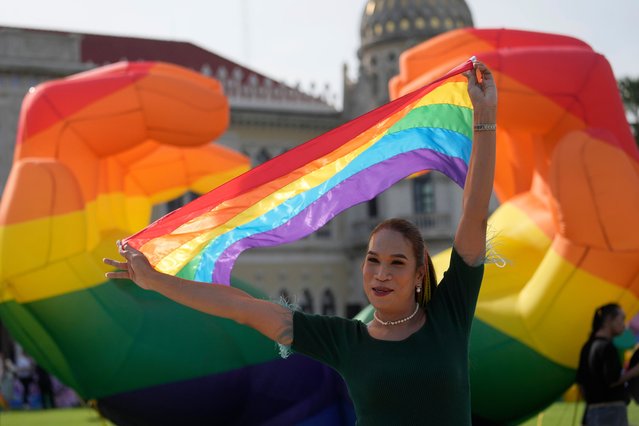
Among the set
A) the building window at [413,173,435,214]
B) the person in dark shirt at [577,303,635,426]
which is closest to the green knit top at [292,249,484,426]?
the person in dark shirt at [577,303,635,426]

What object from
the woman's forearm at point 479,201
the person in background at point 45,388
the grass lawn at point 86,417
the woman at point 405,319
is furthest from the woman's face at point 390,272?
the person in background at point 45,388

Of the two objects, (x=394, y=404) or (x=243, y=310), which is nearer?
(x=394, y=404)

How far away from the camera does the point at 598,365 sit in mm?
6715

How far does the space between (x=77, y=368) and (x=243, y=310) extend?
5.04 meters

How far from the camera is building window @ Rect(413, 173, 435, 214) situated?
35906 millimetres

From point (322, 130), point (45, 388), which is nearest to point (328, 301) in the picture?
point (322, 130)

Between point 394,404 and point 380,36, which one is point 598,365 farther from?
point 380,36

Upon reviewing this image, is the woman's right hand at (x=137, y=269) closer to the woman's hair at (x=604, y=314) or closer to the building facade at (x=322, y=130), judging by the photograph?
the woman's hair at (x=604, y=314)

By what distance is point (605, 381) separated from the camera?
666 centimetres

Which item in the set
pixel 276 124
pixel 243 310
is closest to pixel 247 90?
pixel 276 124

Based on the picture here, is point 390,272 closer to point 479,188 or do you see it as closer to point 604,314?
point 479,188

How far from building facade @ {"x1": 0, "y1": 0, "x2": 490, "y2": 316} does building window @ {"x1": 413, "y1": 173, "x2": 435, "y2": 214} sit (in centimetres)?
3

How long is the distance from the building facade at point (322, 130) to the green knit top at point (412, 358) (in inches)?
1154

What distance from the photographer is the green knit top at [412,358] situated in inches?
124
